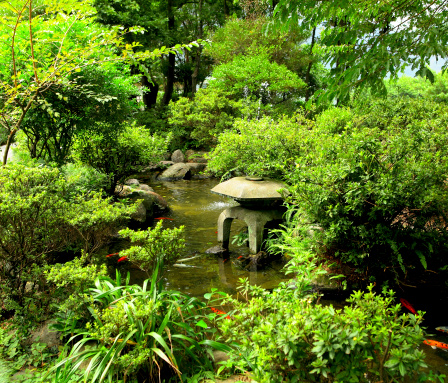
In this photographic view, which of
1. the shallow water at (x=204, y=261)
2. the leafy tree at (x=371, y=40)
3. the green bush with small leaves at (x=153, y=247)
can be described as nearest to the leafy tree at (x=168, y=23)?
the shallow water at (x=204, y=261)

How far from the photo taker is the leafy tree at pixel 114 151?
628cm

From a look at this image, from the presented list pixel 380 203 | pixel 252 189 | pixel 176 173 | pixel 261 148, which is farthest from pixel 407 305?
pixel 176 173

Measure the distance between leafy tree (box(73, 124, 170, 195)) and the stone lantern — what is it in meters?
2.35

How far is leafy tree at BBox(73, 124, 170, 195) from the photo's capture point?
247 inches

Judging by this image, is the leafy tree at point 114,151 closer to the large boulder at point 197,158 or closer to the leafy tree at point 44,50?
the leafy tree at point 44,50

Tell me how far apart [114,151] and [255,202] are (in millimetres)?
3245

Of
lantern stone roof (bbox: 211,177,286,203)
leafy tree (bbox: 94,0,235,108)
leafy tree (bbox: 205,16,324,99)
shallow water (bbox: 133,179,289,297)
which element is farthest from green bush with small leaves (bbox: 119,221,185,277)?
leafy tree (bbox: 205,16,324,99)

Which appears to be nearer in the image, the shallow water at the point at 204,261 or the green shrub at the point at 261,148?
the shallow water at the point at 204,261

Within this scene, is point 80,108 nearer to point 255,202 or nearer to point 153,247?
point 255,202

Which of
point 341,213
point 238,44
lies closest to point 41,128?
point 341,213

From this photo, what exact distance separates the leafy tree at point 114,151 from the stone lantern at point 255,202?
2.35 metres

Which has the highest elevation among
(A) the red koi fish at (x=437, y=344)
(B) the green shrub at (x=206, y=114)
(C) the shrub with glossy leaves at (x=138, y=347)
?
(B) the green shrub at (x=206, y=114)

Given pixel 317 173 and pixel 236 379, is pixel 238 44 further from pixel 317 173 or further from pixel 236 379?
pixel 236 379

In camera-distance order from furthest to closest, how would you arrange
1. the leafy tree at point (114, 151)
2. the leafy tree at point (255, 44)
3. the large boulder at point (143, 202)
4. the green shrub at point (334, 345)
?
the leafy tree at point (255, 44) → the large boulder at point (143, 202) → the leafy tree at point (114, 151) → the green shrub at point (334, 345)
